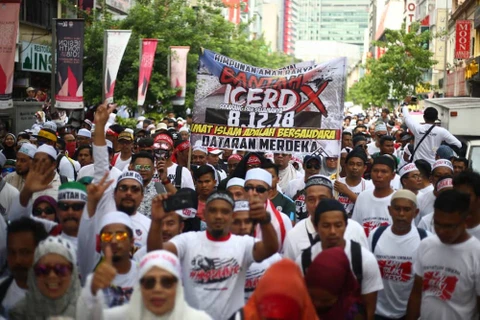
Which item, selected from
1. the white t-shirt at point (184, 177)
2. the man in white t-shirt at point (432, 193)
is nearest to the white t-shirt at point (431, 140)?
the man in white t-shirt at point (432, 193)

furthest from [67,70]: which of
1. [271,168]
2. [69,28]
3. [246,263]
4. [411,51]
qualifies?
[411,51]

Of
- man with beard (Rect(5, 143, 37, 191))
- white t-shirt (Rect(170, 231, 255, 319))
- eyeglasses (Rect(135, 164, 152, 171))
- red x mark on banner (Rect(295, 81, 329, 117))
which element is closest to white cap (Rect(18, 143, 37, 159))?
man with beard (Rect(5, 143, 37, 191))

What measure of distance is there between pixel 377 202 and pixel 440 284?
2431mm

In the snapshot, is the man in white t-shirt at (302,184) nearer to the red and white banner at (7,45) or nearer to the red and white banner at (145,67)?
the red and white banner at (7,45)

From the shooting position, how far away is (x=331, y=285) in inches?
210

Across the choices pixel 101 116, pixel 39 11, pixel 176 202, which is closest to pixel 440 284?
pixel 176 202

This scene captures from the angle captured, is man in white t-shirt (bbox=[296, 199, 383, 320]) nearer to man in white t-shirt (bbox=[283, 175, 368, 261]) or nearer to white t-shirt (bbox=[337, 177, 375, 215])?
man in white t-shirt (bbox=[283, 175, 368, 261])

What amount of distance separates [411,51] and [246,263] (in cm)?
4522

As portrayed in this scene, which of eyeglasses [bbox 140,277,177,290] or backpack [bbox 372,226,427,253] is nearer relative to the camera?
eyeglasses [bbox 140,277,177,290]

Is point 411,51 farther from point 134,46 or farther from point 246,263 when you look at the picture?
point 246,263

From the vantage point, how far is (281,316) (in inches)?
179

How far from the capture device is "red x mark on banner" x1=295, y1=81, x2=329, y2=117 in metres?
11.2

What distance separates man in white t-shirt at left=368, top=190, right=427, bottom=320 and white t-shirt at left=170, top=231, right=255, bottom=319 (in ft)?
4.58

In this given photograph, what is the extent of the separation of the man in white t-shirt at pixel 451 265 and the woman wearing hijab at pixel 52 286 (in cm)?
237
